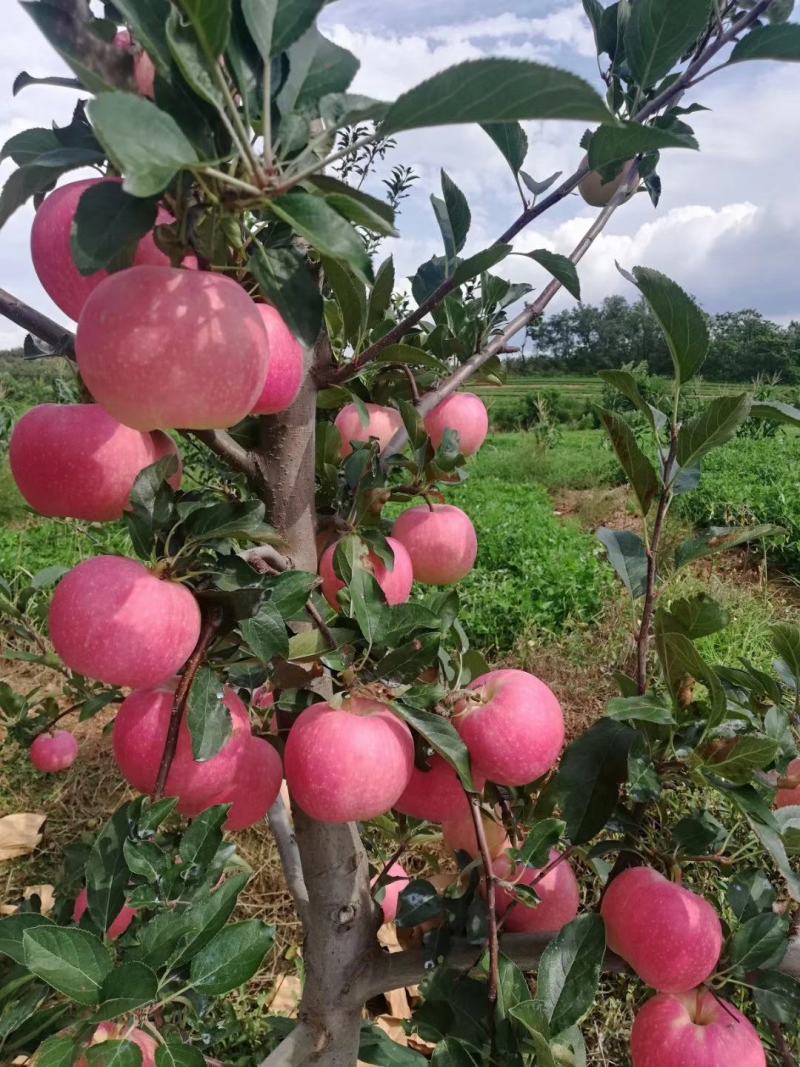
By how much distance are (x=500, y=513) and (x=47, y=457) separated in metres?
3.97

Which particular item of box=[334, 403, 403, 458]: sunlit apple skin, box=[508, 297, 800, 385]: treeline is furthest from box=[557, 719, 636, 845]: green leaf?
box=[508, 297, 800, 385]: treeline

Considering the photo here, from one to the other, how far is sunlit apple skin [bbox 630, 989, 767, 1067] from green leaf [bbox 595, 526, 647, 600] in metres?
0.31

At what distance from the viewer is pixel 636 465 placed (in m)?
0.57

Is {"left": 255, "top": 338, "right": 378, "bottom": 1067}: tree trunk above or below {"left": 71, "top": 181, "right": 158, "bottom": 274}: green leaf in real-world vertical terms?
below

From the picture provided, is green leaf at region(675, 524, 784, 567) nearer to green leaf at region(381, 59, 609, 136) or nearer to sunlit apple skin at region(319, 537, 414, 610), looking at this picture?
sunlit apple skin at region(319, 537, 414, 610)

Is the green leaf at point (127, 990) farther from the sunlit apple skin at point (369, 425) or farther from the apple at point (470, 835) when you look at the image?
the sunlit apple skin at point (369, 425)

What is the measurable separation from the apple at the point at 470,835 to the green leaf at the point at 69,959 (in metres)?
0.35

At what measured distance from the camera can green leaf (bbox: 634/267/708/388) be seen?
48 centimetres

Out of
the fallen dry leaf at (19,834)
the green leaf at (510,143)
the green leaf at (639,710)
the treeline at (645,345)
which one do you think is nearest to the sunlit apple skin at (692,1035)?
Result: the green leaf at (639,710)

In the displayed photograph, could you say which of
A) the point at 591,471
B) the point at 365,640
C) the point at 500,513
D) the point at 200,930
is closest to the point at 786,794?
the point at 365,640

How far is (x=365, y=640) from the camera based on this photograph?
1.84 ft

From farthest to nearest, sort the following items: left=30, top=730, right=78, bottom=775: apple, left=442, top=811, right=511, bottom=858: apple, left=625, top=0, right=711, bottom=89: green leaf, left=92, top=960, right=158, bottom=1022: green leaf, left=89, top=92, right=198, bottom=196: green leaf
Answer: left=30, top=730, right=78, bottom=775: apple
left=442, top=811, right=511, bottom=858: apple
left=625, top=0, right=711, bottom=89: green leaf
left=92, top=960, right=158, bottom=1022: green leaf
left=89, top=92, right=198, bottom=196: green leaf

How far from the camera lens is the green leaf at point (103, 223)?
32 cm

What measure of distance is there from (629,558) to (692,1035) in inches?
14.0
